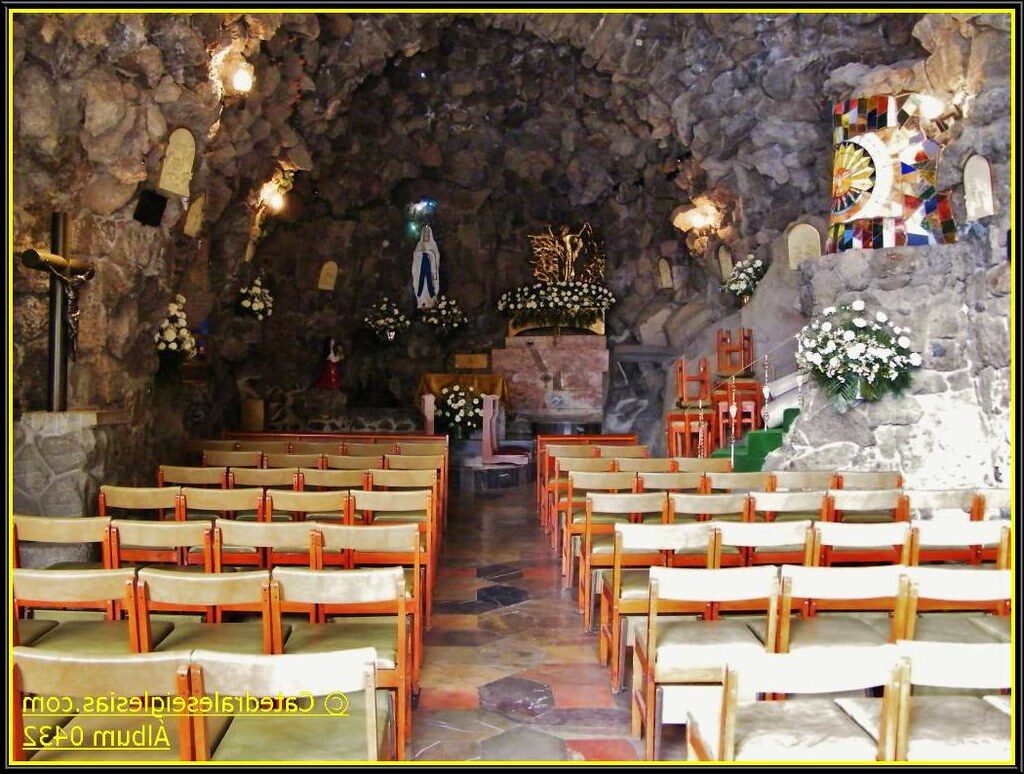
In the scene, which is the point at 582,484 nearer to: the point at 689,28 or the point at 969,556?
the point at 969,556

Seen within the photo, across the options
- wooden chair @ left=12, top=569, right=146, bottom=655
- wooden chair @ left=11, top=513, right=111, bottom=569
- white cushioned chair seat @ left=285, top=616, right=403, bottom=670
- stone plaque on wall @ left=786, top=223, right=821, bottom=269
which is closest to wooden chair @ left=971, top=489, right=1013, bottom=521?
white cushioned chair seat @ left=285, top=616, right=403, bottom=670

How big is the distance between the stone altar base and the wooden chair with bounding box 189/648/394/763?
41.2ft

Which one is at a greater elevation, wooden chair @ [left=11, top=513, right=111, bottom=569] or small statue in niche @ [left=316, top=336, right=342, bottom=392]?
small statue in niche @ [left=316, top=336, right=342, bottom=392]

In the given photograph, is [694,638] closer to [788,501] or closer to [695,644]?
[695,644]

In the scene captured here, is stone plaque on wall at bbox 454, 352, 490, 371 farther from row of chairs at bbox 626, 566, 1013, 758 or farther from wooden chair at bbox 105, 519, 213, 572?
row of chairs at bbox 626, 566, 1013, 758

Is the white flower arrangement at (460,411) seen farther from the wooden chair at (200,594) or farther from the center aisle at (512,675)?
the wooden chair at (200,594)

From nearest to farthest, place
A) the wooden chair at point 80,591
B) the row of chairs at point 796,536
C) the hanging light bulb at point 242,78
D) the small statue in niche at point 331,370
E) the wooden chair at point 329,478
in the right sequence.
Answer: the wooden chair at point 80,591 → the row of chairs at point 796,536 → the wooden chair at point 329,478 → the hanging light bulb at point 242,78 → the small statue in niche at point 331,370

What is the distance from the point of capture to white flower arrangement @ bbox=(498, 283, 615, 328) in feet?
51.1

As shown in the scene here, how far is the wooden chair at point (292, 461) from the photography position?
687 cm

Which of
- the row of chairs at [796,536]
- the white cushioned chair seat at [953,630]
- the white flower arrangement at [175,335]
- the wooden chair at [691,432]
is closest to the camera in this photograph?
the white cushioned chair seat at [953,630]

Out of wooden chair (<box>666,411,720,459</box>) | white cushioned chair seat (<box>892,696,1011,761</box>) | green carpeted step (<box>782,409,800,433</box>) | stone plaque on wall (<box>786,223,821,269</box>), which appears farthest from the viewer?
stone plaque on wall (<box>786,223,821,269</box>)

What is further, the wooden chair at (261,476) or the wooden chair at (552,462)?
the wooden chair at (552,462)

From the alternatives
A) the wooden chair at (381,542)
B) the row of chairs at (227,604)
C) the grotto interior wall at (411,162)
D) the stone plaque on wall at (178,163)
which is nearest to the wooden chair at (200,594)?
the row of chairs at (227,604)

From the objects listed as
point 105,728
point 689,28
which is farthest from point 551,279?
point 105,728
